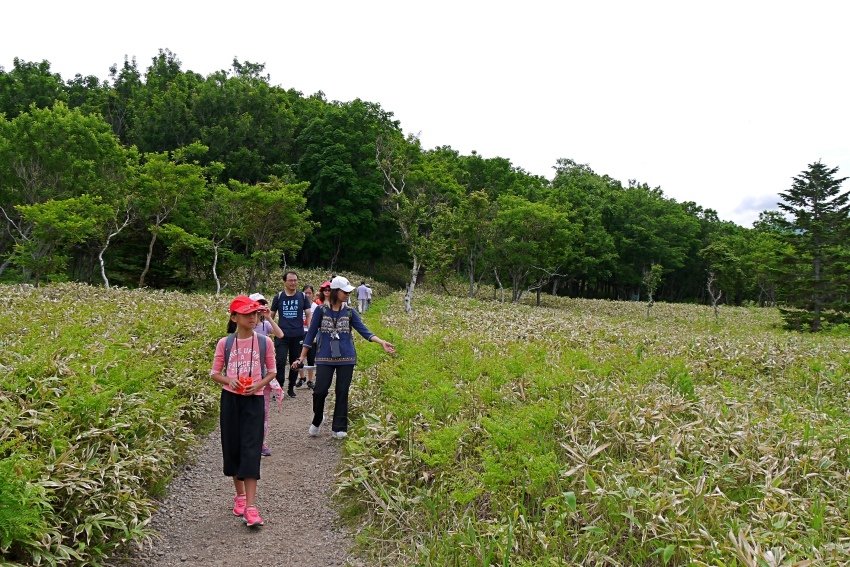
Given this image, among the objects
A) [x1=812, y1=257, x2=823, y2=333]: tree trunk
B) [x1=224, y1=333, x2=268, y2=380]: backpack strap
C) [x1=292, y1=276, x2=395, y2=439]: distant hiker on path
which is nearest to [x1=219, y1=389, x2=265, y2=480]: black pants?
[x1=224, y1=333, x2=268, y2=380]: backpack strap

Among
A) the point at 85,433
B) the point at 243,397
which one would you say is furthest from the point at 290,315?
the point at 85,433

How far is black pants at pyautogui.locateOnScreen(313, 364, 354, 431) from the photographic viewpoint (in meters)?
6.86

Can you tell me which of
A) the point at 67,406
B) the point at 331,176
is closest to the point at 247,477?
the point at 67,406

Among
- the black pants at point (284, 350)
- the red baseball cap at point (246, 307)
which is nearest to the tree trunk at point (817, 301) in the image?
the black pants at point (284, 350)

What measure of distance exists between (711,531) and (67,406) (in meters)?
5.62

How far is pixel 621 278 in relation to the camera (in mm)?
55094

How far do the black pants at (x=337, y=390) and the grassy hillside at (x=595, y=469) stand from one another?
16.9 inches

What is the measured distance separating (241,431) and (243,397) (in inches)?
12.2

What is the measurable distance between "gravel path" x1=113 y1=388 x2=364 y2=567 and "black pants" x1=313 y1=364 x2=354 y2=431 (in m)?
0.28

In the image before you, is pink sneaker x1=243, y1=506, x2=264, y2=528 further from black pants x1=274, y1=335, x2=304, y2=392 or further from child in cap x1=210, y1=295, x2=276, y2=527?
black pants x1=274, y1=335, x2=304, y2=392

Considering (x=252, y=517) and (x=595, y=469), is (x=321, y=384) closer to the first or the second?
(x=252, y=517)

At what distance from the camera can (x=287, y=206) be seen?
27047 millimetres

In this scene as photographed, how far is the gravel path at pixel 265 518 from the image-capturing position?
14.8ft

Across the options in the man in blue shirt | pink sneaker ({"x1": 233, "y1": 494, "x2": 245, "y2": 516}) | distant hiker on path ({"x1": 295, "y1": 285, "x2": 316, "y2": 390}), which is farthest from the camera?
distant hiker on path ({"x1": 295, "y1": 285, "x2": 316, "y2": 390})
